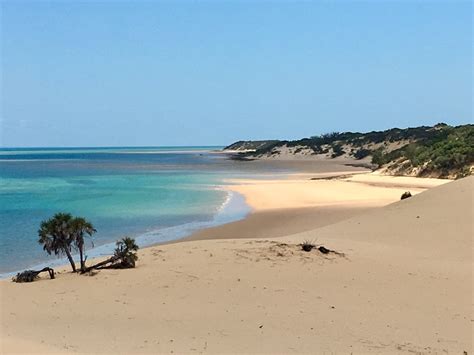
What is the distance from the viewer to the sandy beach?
790 cm

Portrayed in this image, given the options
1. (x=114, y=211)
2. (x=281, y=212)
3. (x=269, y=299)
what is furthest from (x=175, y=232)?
(x=269, y=299)

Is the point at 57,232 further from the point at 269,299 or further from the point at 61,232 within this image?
the point at 269,299

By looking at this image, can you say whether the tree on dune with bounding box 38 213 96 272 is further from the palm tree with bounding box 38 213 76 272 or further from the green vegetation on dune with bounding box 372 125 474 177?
the green vegetation on dune with bounding box 372 125 474 177

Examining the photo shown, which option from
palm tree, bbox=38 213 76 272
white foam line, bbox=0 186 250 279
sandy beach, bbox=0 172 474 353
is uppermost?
palm tree, bbox=38 213 76 272

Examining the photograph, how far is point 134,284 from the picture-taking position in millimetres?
10992

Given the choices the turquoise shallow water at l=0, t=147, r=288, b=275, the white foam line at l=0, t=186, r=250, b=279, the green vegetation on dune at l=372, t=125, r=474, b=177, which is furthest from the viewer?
the green vegetation on dune at l=372, t=125, r=474, b=177

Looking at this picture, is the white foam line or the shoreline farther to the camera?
the shoreline

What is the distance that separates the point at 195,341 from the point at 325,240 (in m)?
8.64

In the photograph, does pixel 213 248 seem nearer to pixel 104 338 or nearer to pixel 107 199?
pixel 104 338

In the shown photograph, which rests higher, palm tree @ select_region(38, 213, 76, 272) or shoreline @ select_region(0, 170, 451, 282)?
palm tree @ select_region(38, 213, 76, 272)

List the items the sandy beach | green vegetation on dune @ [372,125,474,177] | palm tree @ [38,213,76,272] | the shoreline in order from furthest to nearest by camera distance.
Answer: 1. green vegetation on dune @ [372,125,474,177]
2. the shoreline
3. palm tree @ [38,213,76,272]
4. the sandy beach

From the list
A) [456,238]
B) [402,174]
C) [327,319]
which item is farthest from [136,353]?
[402,174]

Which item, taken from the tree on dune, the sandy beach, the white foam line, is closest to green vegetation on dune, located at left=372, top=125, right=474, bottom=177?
the white foam line

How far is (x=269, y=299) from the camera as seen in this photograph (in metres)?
10.0
